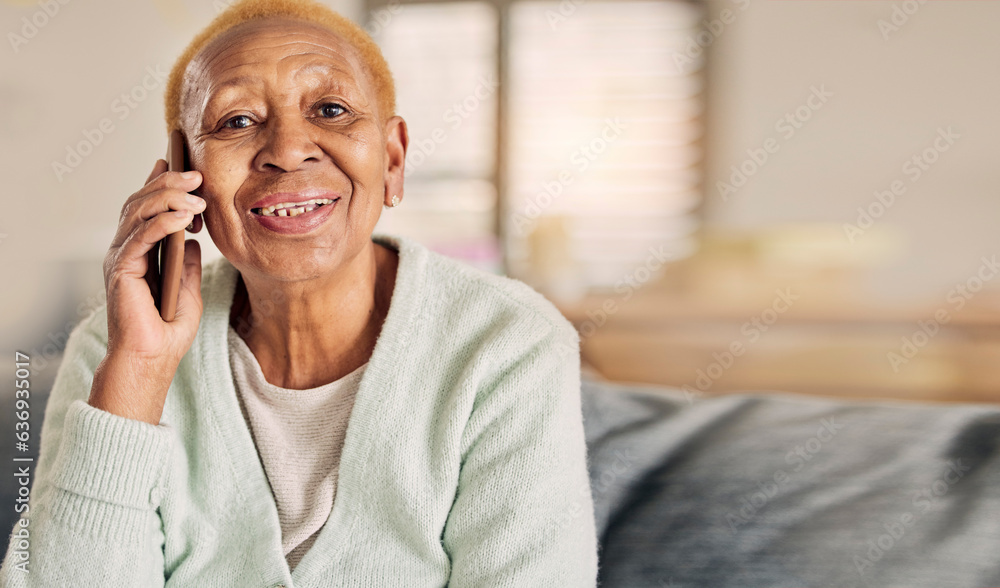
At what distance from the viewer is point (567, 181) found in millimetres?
4496

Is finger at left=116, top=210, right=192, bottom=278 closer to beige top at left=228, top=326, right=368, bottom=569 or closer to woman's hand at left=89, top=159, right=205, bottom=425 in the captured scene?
woman's hand at left=89, top=159, right=205, bottom=425

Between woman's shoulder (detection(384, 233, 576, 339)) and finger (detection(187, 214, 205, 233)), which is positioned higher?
finger (detection(187, 214, 205, 233))

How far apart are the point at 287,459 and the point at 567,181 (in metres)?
3.54

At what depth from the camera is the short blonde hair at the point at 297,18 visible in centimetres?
114

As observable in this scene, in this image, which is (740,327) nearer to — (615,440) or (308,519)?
(615,440)

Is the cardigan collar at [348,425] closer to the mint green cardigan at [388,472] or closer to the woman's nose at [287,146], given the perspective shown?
the mint green cardigan at [388,472]

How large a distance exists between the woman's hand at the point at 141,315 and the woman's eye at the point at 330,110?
19 centimetres

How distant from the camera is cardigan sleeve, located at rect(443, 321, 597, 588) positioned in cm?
99

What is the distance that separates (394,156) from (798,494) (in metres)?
0.78

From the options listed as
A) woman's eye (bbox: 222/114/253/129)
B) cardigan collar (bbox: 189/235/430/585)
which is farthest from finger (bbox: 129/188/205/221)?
cardigan collar (bbox: 189/235/430/585)

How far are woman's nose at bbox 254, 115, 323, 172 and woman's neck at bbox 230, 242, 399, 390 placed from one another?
0.17m

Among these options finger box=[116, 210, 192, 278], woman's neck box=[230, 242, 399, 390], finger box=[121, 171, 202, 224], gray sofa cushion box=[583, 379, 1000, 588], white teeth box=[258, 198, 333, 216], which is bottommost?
gray sofa cushion box=[583, 379, 1000, 588]

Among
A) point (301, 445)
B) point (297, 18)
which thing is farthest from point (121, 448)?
point (297, 18)

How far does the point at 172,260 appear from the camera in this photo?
3.53 feet
